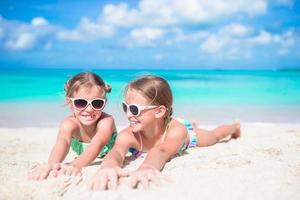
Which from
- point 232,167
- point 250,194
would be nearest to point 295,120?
point 232,167

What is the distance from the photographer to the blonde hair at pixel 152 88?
11.6 ft

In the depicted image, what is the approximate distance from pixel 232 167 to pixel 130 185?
0.92 m

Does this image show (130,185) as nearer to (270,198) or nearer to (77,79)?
(270,198)

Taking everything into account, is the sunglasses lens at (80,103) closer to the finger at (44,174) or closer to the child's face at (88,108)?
the child's face at (88,108)

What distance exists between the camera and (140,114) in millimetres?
3559

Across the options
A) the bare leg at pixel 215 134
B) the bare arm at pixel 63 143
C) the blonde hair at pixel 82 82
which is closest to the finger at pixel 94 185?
the bare arm at pixel 63 143

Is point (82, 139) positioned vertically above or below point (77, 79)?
below

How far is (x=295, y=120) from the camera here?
8.51m

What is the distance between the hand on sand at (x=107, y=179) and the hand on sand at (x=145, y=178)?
0.09 meters

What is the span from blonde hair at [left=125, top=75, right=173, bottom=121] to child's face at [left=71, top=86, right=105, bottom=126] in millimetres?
355

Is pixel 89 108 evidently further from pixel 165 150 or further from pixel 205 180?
pixel 205 180

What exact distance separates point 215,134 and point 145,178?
9.08 feet

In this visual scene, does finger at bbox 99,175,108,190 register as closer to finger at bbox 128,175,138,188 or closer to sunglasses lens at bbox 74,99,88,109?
finger at bbox 128,175,138,188

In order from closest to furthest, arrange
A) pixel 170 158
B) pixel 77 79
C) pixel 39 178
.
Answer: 1. pixel 39 178
2. pixel 170 158
3. pixel 77 79
